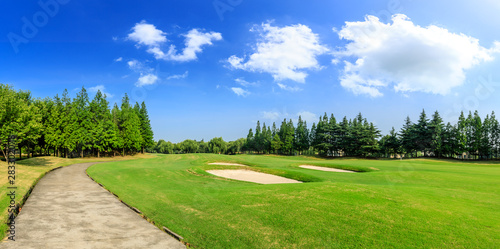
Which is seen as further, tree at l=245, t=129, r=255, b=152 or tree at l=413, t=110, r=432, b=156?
tree at l=245, t=129, r=255, b=152

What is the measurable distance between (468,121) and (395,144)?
2029 cm

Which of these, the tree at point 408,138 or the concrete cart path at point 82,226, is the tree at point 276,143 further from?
the concrete cart path at point 82,226

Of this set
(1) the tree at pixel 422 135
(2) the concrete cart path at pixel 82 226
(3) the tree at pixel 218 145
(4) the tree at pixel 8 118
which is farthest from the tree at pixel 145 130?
(1) the tree at pixel 422 135

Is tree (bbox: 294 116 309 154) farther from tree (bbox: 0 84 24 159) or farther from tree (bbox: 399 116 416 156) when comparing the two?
tree (bbox: 0 84 24 159)

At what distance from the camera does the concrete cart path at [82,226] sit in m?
7.79

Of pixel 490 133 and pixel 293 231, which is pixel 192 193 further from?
pixel 490 133

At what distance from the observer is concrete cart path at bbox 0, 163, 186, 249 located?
779cm

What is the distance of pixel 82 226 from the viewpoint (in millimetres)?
9438

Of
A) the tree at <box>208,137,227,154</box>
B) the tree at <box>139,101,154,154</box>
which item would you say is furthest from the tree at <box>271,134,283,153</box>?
the tree at <box>139,101,154,154</box>

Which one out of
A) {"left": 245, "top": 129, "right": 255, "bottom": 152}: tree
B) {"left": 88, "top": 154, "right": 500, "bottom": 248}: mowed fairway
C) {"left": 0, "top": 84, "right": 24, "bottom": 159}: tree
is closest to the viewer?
{"left": 88, "top": 154, "right": 500, "bottom": 248}: mowed fairway

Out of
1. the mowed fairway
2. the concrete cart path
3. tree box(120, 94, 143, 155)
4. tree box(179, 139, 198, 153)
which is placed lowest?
tree box(179, 139, 198, 153)

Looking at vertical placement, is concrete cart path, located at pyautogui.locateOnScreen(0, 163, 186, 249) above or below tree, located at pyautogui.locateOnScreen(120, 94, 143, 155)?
below

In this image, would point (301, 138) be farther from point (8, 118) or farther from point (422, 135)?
point (8, 118)

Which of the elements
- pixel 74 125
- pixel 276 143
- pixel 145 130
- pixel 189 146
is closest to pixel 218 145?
pixel 189 146
